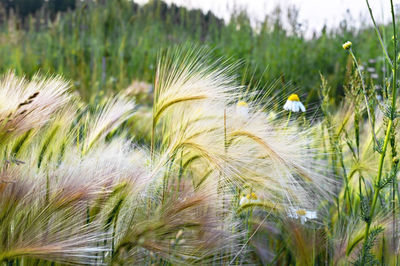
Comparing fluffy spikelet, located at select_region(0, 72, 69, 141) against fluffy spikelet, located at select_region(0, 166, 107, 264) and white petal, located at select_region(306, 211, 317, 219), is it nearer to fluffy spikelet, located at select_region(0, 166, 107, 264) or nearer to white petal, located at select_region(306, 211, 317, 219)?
fluffy spikelet, located at select_region(0, 166, 107, 264)

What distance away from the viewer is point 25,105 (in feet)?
3.22

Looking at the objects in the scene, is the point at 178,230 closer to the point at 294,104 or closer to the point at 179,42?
the point at 294,104

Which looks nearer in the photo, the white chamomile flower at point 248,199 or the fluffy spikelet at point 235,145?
the fluffy spikelet at point 235,145

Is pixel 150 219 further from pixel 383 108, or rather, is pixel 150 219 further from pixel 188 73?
pixel 383 108

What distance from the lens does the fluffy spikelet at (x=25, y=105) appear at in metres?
0.92

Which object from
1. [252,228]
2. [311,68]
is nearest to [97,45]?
[311,68]

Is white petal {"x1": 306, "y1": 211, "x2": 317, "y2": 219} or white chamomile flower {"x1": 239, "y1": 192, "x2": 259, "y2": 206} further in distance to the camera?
white petal {"x1": 306, "y1": 211, "x2": 317, "y2": 219}

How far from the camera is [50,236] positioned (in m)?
0.86

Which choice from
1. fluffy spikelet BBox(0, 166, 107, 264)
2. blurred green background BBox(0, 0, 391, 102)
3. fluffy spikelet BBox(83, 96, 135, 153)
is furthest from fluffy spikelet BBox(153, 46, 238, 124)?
blurred green background BBox(0, 0, 391, 102)

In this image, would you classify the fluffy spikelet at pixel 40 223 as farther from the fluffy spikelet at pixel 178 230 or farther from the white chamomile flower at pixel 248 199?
the white chamomile flower at pixel 248 199

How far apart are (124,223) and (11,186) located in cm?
22

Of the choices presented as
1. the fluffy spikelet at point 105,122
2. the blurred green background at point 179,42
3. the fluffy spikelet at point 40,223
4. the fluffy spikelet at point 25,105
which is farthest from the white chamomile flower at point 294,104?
the blurred green background at point 179,42

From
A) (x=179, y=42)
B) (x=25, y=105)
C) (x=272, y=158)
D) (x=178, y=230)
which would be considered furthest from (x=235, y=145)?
(x=179, y=42)

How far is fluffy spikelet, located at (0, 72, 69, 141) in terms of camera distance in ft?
3.02
